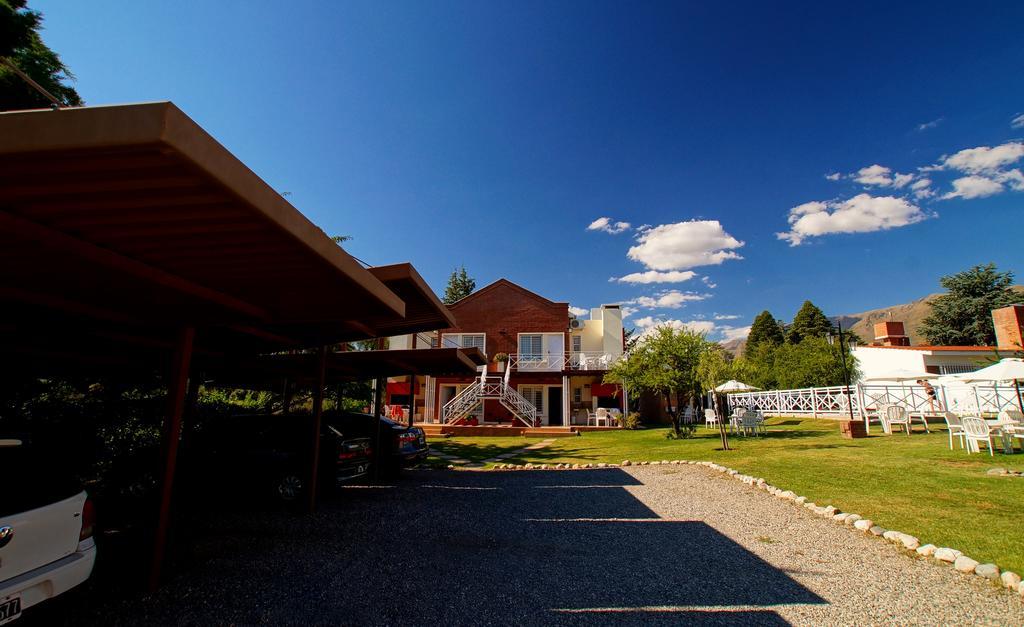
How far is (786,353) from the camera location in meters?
33.1

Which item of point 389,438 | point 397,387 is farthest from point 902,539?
point 397,387

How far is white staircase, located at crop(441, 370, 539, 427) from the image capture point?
23.7 meters

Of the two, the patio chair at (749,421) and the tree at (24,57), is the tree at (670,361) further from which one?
the tree at (24,57)

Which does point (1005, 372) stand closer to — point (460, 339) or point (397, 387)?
point (460, 339)

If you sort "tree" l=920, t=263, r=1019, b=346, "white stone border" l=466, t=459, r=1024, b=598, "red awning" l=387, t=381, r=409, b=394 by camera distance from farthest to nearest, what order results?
"tree" l=920, t=263, r=1019, b=346 → "red awning" l=387, t=381, r=409, b=394 → "white stone border" l=466, t=459, r=1024, b=598

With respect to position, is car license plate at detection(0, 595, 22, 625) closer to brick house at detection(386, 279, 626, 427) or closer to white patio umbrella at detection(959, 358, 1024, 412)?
white patio umbrella at detection(959, 358, 1024, 412)

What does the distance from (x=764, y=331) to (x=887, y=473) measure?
5642cm

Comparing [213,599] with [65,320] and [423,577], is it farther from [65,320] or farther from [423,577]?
[65,320]

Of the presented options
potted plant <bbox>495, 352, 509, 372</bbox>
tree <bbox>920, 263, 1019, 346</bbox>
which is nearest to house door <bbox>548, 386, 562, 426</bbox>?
potted plant <bbox>495, 352, 509, 372</bbox>

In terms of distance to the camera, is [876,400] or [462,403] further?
[462,403]

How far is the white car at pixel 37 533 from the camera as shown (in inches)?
112

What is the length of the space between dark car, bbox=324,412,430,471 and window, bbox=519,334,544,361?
16.9m

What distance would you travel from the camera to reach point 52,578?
3094 mm

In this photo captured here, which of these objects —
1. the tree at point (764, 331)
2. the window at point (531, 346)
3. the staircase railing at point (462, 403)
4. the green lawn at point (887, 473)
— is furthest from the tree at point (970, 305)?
the staircase railing at point (462, 403)
